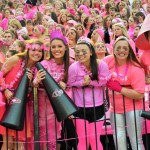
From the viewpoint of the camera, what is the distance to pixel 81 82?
277 inches

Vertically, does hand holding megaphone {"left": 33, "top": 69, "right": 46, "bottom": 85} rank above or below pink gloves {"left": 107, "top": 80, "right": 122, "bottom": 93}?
above

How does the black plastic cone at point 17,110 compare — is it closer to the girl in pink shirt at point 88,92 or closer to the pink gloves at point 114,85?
the girl in pink shirt at point 88,92

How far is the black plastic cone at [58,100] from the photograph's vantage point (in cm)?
638

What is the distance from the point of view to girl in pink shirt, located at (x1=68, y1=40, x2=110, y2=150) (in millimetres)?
7027

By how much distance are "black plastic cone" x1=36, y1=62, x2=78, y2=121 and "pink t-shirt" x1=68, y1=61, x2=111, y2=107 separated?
593 millimetres

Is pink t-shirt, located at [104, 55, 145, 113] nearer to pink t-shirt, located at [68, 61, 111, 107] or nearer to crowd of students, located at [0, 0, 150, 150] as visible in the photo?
crowd of students, located at [0, 0, 150, 150]

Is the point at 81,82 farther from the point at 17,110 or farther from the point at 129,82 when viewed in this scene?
the point at 17,110

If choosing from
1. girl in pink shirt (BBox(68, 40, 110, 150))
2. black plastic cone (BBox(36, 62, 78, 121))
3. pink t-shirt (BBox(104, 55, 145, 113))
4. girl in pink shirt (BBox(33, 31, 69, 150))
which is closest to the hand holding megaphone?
black plastic cone (BBox(36, 62, 78, 121))

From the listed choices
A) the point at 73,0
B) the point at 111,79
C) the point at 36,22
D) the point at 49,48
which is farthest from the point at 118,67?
the point at 73,0

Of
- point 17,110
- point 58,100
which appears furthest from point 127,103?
point 17,110

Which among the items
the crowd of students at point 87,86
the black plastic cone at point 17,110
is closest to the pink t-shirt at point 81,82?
the crowd of students at point 87,86

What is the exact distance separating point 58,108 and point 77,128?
0.85 m

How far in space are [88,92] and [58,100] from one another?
83 centimetres

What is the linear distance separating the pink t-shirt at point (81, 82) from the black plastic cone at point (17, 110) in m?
0.80
